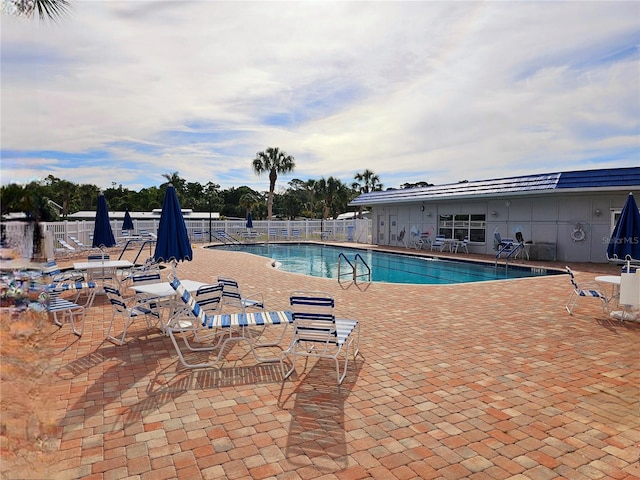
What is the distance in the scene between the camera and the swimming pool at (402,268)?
548 inches

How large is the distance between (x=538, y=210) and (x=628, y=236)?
1106cm

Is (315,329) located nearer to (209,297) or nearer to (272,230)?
(209,297)

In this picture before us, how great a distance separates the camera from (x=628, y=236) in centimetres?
709

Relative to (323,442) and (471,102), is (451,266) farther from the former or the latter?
(323,442)

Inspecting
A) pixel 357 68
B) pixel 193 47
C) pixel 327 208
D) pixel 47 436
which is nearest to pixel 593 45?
pixel 357 68

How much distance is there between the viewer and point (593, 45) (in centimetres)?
989

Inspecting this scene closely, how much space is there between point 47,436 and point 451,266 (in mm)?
15513

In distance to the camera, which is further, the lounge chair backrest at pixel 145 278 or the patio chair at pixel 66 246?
the patio chair at pixel 66 246

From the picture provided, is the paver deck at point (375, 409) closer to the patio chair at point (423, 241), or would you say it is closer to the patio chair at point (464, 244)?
the patio chair at point (464, 244)

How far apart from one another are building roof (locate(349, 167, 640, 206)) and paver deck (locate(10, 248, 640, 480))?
416 inches

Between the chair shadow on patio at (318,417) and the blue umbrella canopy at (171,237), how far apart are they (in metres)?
2.67

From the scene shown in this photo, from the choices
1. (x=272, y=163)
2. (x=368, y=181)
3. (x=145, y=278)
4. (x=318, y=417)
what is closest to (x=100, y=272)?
(x=145, y=278)

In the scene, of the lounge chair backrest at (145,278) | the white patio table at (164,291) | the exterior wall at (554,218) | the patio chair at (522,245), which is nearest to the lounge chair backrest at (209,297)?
the white patio table at (164,291)

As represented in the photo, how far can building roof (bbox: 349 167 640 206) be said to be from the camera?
47.5 ft
